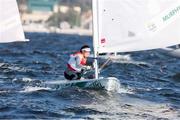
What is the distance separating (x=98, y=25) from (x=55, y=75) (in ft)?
25.5

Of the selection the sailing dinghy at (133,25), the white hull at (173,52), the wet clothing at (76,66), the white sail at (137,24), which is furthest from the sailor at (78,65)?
the white hull at (173,52)

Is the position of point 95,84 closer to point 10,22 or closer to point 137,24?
point 137,24

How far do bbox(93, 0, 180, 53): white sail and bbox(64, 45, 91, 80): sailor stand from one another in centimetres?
113

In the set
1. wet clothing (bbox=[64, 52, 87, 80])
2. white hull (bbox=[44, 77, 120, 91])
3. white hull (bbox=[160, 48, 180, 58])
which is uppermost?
white hull (bbox=[160, 48, 180, 58])

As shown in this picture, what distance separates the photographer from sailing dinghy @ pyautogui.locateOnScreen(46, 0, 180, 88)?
72.7 feet

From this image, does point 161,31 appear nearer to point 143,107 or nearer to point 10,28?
point 143,107

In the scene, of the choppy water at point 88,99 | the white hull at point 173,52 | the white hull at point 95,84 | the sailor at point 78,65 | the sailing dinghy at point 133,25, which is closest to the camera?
the choppy water at point 88,99

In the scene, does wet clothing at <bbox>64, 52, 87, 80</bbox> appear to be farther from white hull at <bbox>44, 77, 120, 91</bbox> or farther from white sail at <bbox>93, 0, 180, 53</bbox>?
white sail at <bbox>93, 0, 180, 53</bbox>

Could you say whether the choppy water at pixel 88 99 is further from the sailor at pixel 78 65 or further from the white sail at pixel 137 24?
the white sail at pixel 137 24

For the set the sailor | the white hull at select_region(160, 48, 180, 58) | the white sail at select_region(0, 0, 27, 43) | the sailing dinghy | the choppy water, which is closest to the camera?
the choppy water

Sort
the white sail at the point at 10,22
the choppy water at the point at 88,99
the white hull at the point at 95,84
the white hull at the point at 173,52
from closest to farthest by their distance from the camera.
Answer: the choppy water at the point at 88,99 < the white hull at the point at 95,84 < the white sail at the point at 10,22 < the white hull at the point at 173,52

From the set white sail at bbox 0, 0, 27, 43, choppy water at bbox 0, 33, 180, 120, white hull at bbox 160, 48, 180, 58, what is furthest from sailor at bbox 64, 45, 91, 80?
white hull at bbox 160, 48, 180, 58

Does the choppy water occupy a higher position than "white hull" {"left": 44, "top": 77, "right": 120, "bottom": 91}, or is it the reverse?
"white hull" {"left": 44, "top": 77, "right": 120, "bottom": 91}

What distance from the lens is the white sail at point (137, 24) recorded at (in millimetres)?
22172
